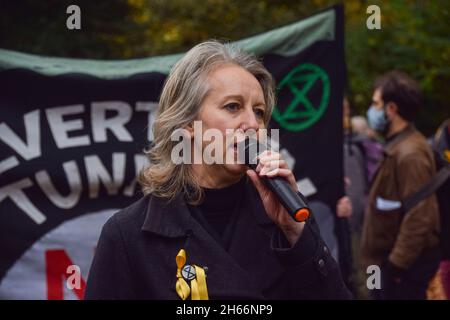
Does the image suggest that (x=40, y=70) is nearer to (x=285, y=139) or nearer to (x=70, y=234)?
(x=70, y=234)

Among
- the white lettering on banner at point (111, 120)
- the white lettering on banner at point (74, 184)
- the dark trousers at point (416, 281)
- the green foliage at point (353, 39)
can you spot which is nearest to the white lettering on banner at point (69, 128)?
the white lettering on banner at point (111, 120)

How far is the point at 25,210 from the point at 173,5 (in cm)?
1247

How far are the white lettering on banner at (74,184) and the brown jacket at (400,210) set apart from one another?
1.74m

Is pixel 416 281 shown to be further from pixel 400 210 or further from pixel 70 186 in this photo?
pixel 70 186

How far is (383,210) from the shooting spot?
5328mm

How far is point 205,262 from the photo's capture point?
2.45 m

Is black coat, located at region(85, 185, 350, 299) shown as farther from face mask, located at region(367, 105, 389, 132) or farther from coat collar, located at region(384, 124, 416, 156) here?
face mask, located at region(367, 105, 389, 132)

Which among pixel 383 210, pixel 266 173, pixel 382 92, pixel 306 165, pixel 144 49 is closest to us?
pixel 266 173

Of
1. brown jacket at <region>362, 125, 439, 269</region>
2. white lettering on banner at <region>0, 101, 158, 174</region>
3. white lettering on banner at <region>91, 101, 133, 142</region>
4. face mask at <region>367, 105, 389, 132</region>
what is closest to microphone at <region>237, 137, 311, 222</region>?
white lettering on banner at <region>0, 101, 158, 174</region>

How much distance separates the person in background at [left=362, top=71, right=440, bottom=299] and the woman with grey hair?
2.70 metres

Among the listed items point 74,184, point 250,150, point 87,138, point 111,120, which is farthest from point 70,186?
point 250,150

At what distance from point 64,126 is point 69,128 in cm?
3

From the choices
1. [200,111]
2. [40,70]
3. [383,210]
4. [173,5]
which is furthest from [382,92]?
[173,5]
